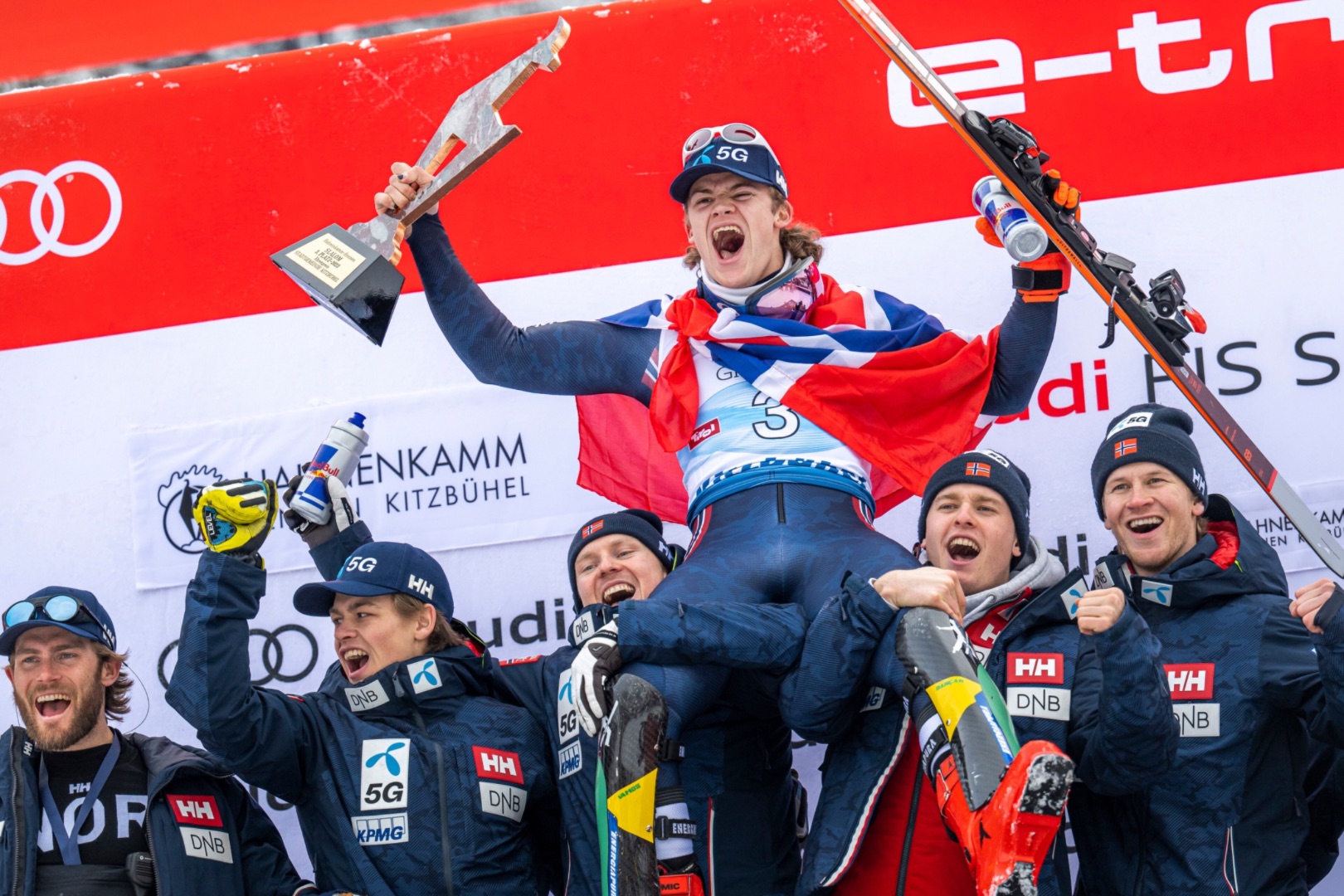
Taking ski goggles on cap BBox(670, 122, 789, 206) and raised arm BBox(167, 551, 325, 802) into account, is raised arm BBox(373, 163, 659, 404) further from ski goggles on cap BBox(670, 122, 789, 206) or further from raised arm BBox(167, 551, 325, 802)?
raised arm BBox(167, 551, 325, 802)

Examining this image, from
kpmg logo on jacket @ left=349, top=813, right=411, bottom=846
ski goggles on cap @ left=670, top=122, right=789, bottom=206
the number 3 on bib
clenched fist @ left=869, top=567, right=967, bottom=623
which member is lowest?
kpmg logo on jacket @ left=349, top=813, right=411, bottom=846

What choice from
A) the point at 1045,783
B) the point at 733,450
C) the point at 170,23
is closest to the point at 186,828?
the point at 733,450

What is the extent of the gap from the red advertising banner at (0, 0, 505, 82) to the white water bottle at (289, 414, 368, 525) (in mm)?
1539

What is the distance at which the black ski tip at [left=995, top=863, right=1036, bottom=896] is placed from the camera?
8.55 feet

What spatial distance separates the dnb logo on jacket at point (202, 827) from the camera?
3.66m

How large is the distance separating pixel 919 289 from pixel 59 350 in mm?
2649

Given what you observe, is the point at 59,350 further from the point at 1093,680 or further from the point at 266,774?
the point at 1093,680

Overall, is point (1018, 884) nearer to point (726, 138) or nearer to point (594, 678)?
point (594, 678)

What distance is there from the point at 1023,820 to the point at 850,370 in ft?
4.43

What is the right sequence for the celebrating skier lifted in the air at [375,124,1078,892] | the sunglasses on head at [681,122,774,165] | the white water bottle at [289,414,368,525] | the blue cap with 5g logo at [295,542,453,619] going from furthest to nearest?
the white water bottle at [289,414,368,525] < the blue cap with 5g logo at [295,542,453,619] < the sunglasses on head at [681,122,774,165] < the celebrating skier lifted in the air at [375,124,1078,892]

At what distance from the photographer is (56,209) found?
5.04 meters

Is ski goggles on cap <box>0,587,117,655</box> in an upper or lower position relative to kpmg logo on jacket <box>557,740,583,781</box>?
upper

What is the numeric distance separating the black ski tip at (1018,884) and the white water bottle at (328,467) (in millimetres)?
2224

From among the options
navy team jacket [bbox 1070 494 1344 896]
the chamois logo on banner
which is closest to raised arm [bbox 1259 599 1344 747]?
navy team jacket [bbox 1070 494 1344 896]
